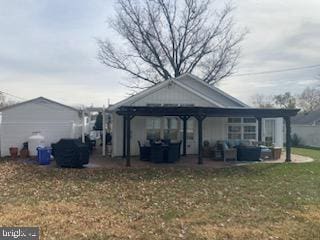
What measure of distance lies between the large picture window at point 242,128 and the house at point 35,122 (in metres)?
8.74

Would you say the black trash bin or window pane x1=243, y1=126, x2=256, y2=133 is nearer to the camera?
the black trash bin

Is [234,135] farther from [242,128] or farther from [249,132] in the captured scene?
[249,132]

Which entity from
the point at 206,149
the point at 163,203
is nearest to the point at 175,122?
the point at 206,149

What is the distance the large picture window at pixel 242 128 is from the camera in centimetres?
2206

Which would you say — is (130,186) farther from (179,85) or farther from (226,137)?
(226,137)

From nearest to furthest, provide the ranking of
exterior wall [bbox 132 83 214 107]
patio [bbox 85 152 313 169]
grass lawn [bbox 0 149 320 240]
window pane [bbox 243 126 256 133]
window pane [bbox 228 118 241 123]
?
grass lawn [bbox 0 149 320 240]
patio [bbox 85 152 313 169]
exterior wall [bbox 132 83 214 107]
window pane [bbox 228 118 241 123]
window pane [bbox 243 126 256 133]

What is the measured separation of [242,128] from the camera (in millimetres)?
22188

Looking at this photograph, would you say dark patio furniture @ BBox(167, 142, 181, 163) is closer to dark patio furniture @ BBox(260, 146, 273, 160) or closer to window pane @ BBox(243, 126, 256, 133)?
dark patio furniture @ BBox(260, 146, 273, 160)

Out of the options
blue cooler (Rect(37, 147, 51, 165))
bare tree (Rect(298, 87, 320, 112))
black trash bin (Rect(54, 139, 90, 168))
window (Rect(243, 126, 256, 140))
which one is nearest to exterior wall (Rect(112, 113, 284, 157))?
window (Rect(243, 126, 256, 140))

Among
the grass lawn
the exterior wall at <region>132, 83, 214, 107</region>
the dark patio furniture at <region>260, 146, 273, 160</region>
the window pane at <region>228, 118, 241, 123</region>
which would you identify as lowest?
the grass lawn

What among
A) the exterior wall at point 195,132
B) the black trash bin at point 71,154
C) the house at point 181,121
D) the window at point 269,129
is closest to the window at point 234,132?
the house at point 181,121

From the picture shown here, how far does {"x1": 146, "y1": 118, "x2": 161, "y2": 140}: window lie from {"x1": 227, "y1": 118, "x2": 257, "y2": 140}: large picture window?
4222 millimetres

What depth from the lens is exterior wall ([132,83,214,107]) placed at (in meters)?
20.2

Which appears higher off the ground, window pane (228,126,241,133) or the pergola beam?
the pergola beam
